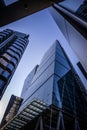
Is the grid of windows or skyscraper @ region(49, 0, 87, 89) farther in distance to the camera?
the grid of windows

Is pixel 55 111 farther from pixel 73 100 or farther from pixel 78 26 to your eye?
pixel 78 26

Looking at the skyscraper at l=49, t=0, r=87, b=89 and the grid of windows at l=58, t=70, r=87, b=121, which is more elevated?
the grid of windows at l=58, t=70, r=87, b=121

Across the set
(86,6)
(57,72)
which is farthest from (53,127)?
(86,6)

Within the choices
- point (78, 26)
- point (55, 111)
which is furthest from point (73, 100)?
point (78, 26)

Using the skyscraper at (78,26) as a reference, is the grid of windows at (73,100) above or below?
above

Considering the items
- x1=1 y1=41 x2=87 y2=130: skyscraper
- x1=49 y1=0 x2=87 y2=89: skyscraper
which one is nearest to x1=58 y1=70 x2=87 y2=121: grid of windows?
x1=1 y1=41 x2=87 y2=130: skyscraper

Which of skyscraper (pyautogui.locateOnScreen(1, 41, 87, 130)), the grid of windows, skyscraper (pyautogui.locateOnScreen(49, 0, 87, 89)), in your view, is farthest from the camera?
the grid of windows

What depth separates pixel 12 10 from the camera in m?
2.23

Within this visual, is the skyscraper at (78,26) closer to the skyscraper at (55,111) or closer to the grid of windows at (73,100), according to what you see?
the skyscraper at (55,111)

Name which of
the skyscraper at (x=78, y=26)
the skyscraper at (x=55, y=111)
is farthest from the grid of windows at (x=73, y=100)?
the skyscraper at (x=78, y=26)

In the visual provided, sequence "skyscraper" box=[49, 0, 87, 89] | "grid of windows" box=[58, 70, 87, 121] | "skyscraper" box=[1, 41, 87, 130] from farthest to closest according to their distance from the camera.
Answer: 1. "grid of windows" box=[58, 70, 87, 121]
2. "skyscraper" box=[1, 41, 87, 130]
3. "skyscraper" box=[49, 0, 87, 89]

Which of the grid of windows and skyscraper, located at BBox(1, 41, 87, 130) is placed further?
the grid of windows

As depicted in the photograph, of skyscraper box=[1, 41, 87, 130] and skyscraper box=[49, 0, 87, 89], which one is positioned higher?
skyscraper box=[1, 41, 87, 130]

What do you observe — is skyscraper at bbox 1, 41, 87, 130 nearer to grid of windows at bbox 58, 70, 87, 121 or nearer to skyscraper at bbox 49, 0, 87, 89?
grid of windows at bbox 58, 70, 87, 121
